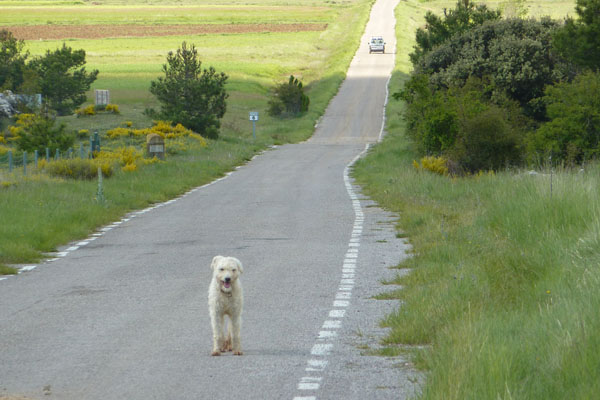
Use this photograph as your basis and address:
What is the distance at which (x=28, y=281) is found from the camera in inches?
554

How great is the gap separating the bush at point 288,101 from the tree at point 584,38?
118ft

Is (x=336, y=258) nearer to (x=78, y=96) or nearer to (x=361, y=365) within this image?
(x=361, y=365)

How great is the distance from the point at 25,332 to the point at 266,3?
191 m

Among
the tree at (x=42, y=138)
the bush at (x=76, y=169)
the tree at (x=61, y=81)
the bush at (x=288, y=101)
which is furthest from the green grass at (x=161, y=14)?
the bush at (x=76, y=169)

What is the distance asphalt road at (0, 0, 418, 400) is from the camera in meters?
7.96

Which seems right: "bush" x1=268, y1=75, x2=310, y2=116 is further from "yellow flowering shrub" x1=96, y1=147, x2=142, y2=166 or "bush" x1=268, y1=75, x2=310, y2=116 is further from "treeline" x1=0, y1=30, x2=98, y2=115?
"yellow flowering shrub" x1=96, y1=147, x2=142, y2=166

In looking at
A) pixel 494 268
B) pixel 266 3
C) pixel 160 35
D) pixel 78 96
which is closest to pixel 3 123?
pixel 78 96

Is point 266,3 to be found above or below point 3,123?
above

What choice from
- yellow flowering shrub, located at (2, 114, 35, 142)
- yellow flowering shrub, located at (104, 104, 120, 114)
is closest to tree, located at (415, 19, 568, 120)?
yellow flowering shrub, located at (2, 114, 35, 142)

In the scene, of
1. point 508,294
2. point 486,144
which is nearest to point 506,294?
point 508,294

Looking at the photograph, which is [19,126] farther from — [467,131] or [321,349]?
[321,349]

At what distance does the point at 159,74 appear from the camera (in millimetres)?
97125

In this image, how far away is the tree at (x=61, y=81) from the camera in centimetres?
6825

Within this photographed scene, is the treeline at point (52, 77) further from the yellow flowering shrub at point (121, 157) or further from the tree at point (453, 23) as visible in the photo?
the yellow flowering shrub at point (121, 157)
